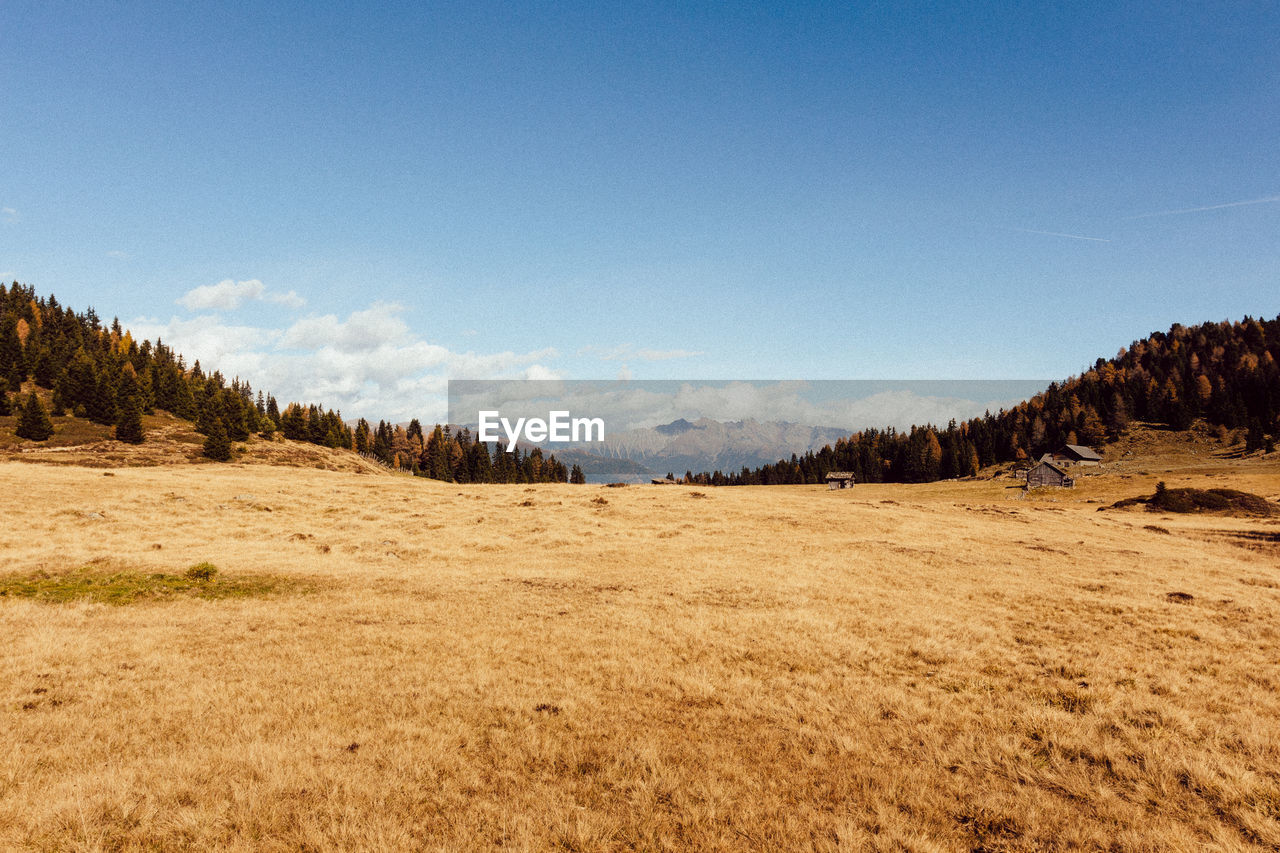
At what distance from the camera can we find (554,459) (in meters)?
167

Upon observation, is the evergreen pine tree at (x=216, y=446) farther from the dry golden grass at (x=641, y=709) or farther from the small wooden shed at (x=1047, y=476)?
the small wooden shed at (x=1047, y=476)

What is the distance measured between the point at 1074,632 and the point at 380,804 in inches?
776

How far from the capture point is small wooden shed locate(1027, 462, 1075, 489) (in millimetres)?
104375

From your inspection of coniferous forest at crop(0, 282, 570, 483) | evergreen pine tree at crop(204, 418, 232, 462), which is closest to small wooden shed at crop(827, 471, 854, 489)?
coniferous forest at crop(0, 282, 570, 483)

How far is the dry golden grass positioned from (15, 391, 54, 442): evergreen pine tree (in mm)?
81918

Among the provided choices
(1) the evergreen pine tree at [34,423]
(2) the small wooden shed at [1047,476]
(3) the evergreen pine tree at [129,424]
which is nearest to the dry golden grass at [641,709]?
(1) the evergreen pine tree at [34,423]

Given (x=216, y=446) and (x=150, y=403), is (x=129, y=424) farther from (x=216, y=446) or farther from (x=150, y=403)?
(x=150, y=403)

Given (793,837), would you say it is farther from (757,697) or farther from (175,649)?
(175,649)

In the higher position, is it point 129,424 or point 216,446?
point 129,424

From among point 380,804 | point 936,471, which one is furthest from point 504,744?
point 936,471

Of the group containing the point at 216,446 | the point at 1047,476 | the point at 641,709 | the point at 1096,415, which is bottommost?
the point at 1047,476

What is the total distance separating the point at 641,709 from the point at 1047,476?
124 meters

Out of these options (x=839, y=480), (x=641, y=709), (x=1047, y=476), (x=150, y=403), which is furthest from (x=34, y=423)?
(x=1047, y=476)

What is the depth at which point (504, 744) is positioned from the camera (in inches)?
385
